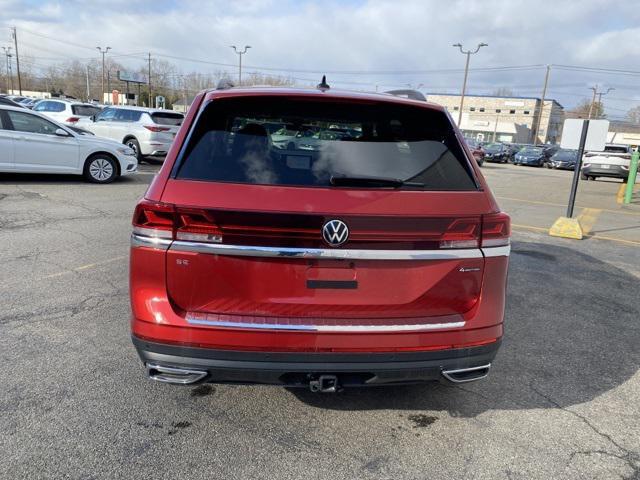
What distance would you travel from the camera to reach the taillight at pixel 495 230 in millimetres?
2580

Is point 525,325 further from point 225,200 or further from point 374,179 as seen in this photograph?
point 225,200

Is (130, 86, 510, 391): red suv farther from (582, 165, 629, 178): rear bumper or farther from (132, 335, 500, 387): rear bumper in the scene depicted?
(582, 165, 629, 178): rear bumper

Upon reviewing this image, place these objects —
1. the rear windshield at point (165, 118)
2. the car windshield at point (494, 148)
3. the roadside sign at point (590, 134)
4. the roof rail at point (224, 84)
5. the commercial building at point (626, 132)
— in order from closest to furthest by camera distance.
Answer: the roof rail at point (224, 84), the roadside sign at point (590, 134), the rear windshield at point (165, 118), the car windshield at point (494, 148), the commercial building at point (626, 132)

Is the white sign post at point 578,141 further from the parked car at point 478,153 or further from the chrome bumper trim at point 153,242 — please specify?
the chrome bumper trim at point 153,242

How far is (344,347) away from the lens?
245 cm

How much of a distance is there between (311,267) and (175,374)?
85 centimetres

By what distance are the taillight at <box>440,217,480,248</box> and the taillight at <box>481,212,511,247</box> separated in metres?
0.05

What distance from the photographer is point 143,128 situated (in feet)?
→ 52.2

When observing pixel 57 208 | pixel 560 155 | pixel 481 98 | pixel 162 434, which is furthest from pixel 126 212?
pixel 481 98

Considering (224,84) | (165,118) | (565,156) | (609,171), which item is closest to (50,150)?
(165,118)

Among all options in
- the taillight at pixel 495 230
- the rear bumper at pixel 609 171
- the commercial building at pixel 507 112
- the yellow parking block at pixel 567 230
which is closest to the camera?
the taillight at pixel 495 230

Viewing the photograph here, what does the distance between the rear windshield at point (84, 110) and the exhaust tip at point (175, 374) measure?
807 inches

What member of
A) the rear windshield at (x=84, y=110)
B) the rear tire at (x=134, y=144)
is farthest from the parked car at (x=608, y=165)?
the rear windshield at (x=84, y=110)

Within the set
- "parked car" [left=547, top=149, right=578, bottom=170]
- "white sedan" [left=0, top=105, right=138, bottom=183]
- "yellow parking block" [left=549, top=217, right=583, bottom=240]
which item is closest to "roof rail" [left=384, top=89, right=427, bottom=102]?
"yellow parking block" [left=549, top=217, right=583, bottom=240]
